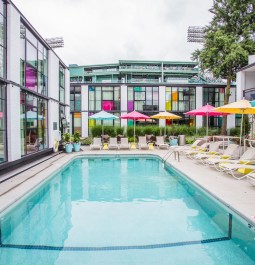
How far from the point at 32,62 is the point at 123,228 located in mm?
9505

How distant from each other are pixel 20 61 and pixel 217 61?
57.3ft

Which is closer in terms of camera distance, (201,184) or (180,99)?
(201,184)

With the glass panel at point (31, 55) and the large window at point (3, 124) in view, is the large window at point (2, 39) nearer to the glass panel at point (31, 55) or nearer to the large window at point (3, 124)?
the large window at point (3, 124)

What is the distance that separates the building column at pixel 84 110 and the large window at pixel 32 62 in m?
14.7

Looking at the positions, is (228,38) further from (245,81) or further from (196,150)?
(196,150)

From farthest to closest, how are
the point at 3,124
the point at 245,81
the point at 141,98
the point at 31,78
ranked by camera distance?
the point at 141,98, the point at 245,81, the point at 31,78, the point at 3,124

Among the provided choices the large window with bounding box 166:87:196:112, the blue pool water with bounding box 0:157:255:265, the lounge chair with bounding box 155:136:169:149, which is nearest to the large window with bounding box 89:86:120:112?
the large window with bounding box 166:87:196:112

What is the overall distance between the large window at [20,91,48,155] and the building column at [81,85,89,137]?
14.5m

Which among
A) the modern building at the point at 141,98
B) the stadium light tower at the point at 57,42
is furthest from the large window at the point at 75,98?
the stadium light tower at the point at 57,42

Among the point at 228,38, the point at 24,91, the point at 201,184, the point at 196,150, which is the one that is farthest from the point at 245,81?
the point at 24,91

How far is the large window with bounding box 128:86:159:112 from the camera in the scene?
29469 mm

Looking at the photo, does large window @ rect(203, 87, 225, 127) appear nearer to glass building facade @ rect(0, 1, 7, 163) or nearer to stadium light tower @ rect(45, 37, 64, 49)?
glass building facade @ rect(0, 1, 7, 163)

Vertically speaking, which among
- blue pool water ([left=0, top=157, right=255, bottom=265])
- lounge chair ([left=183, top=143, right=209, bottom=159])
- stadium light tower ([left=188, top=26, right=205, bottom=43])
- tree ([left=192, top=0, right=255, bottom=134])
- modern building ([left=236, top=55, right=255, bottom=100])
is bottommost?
blue pool water ([left=0, top=157, right=255, bottom=265])

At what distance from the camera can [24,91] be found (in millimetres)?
11117
